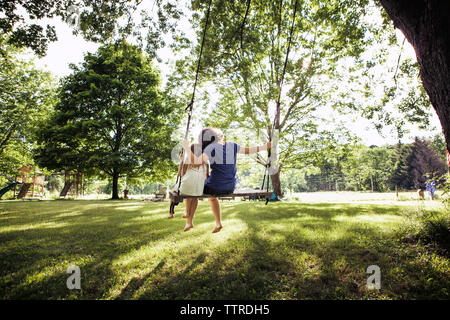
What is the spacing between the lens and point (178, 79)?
15.1 metres

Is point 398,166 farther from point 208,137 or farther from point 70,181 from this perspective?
point 70,181

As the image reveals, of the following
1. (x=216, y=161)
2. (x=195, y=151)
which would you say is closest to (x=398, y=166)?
(x=216, y=161)

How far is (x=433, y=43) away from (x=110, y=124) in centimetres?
1967

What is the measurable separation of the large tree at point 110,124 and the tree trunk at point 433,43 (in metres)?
15.7

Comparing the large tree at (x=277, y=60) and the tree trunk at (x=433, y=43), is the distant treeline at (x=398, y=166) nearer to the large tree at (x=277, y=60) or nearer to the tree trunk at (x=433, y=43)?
the large tree at (x=277, y=60)

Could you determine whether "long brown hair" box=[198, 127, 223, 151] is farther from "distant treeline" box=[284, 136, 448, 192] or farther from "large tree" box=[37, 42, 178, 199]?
"distant treeline" box=[284, 136, 448, 192]

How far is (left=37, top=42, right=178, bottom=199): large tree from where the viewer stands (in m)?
16.4

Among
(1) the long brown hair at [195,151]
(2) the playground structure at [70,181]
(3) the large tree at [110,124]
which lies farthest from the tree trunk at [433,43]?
(2) the playground structure at [70,181]

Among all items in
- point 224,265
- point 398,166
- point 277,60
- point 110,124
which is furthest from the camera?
point 398,166

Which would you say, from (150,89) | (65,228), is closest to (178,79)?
(150,89)

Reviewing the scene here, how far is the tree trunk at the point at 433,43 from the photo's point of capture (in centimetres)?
228

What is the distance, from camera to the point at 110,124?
56.2 feet
